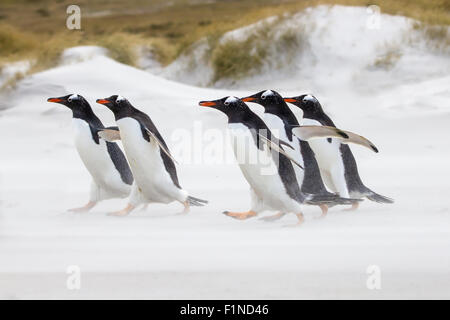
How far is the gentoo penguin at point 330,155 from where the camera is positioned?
3805 millimetres

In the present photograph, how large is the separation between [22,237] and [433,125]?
3500 millimetres

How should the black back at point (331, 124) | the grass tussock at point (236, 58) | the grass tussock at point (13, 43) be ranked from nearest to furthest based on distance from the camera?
the black back at point (331, 124) → the grass tussock at point (236, 58) → the grass tussock at point (13, 43)

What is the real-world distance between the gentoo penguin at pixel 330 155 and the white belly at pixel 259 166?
0.38 metres

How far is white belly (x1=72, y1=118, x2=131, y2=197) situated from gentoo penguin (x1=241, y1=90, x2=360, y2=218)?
0.76 meters

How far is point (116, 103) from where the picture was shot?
3.68 meters

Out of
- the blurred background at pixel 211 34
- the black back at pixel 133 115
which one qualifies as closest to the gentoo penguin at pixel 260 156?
the black back at pixel 133 115

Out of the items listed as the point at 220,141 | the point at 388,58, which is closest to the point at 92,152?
the point at 220,141

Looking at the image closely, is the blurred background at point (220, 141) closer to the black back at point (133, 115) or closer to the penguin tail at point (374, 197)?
the penguin tail at point (374, 197)

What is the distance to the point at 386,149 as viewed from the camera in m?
5.71

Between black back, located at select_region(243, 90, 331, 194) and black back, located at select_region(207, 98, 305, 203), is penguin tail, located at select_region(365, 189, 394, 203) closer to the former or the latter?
black back, located at select_region(243, 90, 331, 194)

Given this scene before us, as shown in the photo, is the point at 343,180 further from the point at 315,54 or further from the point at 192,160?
the point at 315,54

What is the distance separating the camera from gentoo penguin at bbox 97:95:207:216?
3.69m

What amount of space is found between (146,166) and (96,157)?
0.29m

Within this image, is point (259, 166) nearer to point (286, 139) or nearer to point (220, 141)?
point (286, 139)
